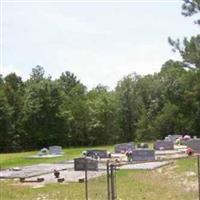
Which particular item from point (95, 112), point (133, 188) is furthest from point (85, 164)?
point (95, 112)

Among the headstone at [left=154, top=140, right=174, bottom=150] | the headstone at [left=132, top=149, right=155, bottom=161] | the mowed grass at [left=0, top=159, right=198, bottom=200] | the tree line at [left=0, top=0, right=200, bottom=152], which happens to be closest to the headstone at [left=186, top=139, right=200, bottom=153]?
the headstone at [left=154, top=140, right=174, bottom=150]

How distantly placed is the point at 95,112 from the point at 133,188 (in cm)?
5930

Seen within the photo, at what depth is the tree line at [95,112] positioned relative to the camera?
72.9 meters

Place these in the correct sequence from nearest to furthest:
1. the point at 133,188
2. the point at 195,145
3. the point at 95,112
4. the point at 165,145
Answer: the point at 133,188
the point at 195,145
the point at 165,145
the point at 95,112

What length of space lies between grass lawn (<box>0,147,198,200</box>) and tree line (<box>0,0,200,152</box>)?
44785 millimetres

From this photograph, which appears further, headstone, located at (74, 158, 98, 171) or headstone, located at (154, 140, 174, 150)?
headstone, located at (154, 140, 174, 150)

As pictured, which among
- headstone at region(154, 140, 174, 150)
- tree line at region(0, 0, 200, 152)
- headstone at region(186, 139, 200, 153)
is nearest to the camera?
headstone at region(186, 139, 200, 153)

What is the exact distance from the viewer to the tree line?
72875 millimetres

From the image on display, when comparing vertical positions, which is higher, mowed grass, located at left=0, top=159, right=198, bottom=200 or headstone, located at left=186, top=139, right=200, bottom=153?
headstone, located at left=186, top=139, right=200, bottom=153

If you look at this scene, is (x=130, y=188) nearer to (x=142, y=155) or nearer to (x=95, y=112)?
(x=142, y=155)

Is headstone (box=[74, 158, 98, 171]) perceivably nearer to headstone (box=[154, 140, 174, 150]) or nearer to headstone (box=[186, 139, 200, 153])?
headstone (box=[186, 139, 200, 153])

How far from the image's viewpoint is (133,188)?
21000mm

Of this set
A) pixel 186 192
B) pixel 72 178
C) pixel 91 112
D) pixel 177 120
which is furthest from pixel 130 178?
pixel 91 112

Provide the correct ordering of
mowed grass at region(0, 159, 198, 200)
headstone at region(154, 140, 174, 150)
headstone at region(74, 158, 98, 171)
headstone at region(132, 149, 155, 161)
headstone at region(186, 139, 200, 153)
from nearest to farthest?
headstone at region(74, 158, 98, 171) < mowed grass at region(0, 159, 198, 200) < headstone at region(132, 149, 155, 161) < headstone at region(186, 139, 200, 153) < headstone at region(154, 140, 174, 150)
